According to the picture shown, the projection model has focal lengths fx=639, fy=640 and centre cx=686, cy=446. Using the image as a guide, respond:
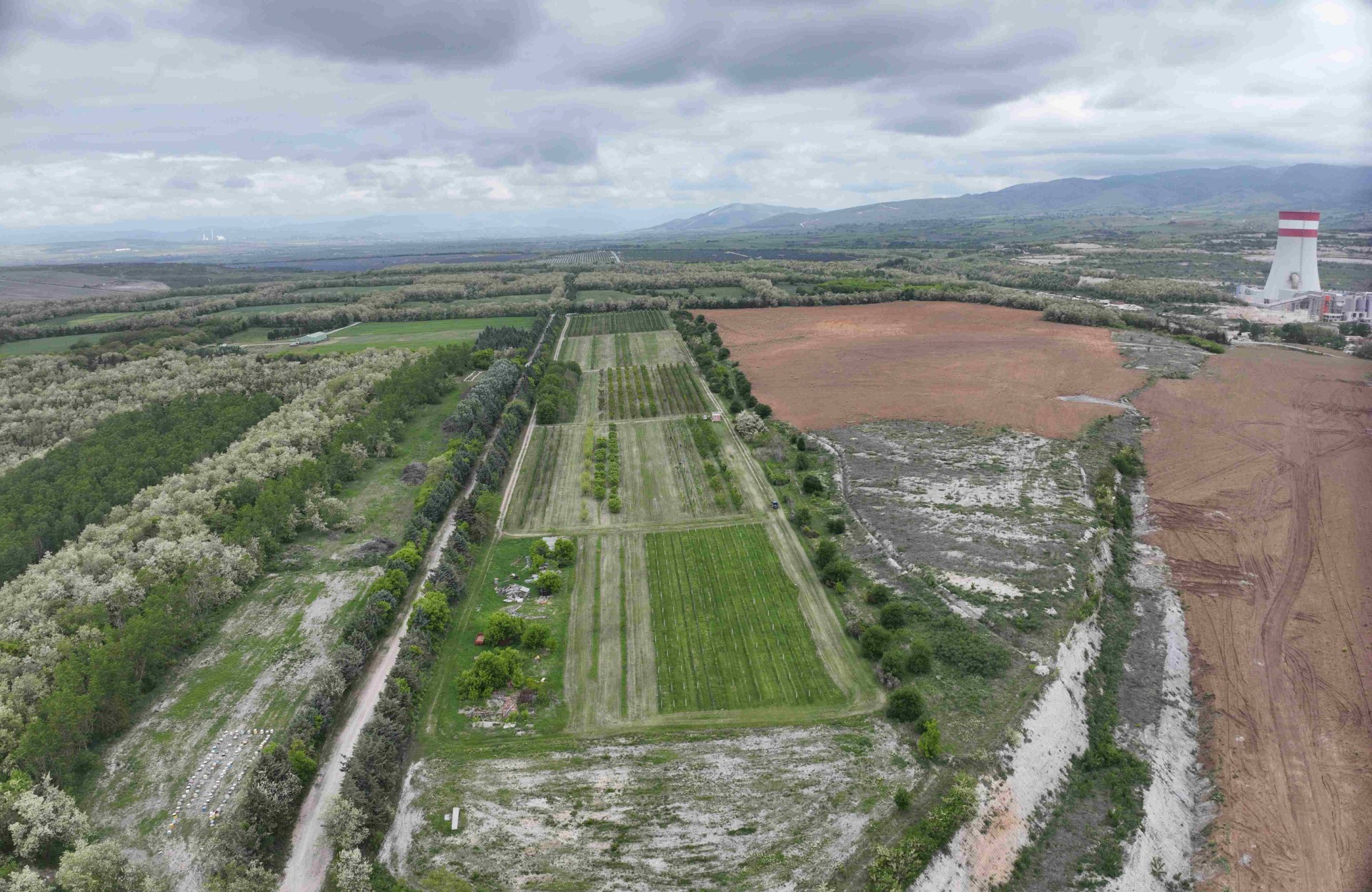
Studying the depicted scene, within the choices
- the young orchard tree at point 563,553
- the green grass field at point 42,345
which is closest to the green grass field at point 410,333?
the green grass field at point 42,345

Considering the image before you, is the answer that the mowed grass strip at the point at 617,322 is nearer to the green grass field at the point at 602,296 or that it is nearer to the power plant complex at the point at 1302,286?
the green grass field at the point at 602,296

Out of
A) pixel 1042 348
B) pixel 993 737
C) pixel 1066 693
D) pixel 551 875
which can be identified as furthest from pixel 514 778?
pixel 1042 348

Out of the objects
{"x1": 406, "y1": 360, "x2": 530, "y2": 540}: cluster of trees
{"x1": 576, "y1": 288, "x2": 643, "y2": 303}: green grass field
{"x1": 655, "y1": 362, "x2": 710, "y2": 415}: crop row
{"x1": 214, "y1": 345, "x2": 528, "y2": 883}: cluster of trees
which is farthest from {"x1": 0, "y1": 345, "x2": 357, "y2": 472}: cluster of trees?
{"x1": 576, "y1": 288, "x2": 643, "y2": 303}: green grass field

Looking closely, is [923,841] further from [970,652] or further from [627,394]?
[627,394]

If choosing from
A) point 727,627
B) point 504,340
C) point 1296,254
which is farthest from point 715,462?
point 1296,254

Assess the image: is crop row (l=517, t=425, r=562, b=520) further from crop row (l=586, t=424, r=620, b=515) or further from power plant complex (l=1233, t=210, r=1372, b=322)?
power plant complex (l=1233, t=210, r=1372, b=322)

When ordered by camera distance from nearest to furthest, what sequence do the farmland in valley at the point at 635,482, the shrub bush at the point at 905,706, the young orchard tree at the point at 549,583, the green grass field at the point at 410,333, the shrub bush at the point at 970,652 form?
the shrub bush at the point at 905,706 < the shrub bush at the point at 970,652 < the young orchard tree at the point at 549,583 < the farmland in valley at the point at 635,482 < the green grass field at the point at 410,333
